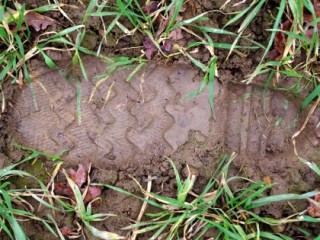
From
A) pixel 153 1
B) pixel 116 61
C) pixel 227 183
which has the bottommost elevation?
pixel 227 183

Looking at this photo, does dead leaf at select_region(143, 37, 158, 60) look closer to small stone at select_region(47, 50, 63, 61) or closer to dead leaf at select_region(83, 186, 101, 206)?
small stone at select_region(47, 50, 63, 61)

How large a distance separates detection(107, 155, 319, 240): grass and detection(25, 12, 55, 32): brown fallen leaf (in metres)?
0.67

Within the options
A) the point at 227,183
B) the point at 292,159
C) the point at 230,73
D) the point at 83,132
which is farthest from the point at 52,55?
the point at 292,159

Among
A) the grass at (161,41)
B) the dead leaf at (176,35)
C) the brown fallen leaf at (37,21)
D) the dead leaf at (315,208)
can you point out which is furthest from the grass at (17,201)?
the dead leaf at (315,208)

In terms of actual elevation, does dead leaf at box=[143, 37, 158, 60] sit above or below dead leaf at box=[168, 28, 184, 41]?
below

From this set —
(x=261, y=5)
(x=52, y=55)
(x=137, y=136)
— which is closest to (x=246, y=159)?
(x=137, y=136)

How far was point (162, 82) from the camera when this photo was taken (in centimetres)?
223

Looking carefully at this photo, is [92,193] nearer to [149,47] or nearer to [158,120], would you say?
[158,120]

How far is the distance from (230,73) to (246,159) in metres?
0.34

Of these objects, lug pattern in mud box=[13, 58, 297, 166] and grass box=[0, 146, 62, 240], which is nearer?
grass box=[0, 146, 62, 240]

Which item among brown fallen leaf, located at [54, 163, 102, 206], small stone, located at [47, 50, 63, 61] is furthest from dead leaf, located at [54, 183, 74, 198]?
small stone, located at [47, 50, 63, 61]

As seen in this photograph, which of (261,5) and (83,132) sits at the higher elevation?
(261,5)

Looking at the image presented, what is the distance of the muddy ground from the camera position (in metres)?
2.21

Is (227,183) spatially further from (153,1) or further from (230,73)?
(153,1)
